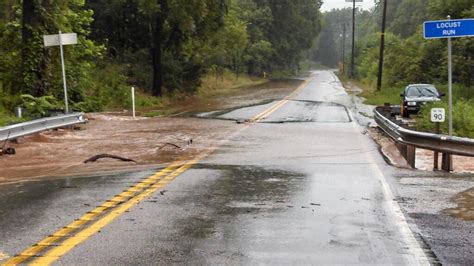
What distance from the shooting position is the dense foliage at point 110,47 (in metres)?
20.7

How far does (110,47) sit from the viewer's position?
35719mm

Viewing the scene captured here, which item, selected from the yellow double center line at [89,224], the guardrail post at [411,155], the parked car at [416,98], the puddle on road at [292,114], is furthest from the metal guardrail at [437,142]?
the parked car at [416,98]

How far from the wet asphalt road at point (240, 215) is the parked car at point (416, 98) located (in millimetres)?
13543

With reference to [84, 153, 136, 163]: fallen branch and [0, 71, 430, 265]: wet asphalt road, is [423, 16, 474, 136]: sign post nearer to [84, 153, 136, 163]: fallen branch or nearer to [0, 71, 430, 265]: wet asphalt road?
[0, 71, 430, 265]: wet asphalt road

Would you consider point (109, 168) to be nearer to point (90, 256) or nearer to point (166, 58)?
point (90, 256)

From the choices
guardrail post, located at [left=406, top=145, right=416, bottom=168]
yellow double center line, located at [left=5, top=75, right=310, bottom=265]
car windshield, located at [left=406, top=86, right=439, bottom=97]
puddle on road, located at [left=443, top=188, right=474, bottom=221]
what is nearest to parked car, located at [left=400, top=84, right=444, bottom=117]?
car windshield, located at [left=406, top=86, right=439, bottom=97]

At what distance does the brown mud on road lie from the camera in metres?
11.0

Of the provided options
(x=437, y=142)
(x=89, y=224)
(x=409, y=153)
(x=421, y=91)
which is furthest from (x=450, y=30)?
(x=421, y=91)

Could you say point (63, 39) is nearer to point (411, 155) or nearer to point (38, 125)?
point (38, 125)

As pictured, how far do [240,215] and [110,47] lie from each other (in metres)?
30.3

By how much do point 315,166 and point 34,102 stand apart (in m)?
11.2

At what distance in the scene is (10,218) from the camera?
6965 mm

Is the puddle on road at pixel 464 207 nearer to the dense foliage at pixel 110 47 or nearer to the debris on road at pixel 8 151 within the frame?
the debris on road at pixel 8 151

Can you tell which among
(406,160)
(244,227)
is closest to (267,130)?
(406,160)
